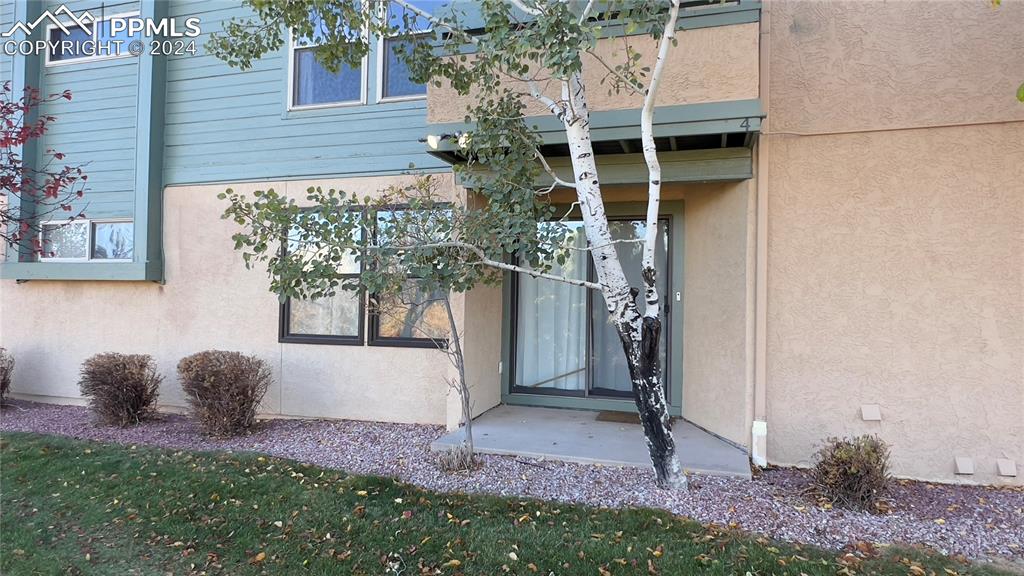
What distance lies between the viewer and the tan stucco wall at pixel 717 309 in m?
4.79

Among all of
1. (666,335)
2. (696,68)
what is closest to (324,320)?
(666,335)

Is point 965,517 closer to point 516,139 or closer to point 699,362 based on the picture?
point 699,362

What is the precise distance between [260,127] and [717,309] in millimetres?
5723

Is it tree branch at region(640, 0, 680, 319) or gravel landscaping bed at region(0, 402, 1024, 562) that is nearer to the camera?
gravel landscaping bed at region(0, 402, 1024, 562)

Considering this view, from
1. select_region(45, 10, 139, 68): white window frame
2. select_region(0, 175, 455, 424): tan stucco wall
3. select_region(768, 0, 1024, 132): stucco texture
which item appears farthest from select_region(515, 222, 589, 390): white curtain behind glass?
select_region(45, 10, 139, 68): white window frame

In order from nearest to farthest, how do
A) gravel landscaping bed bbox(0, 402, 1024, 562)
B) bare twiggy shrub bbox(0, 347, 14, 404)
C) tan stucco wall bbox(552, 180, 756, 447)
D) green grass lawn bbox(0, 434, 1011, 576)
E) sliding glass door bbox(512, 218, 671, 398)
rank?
1. green grass lawn bbox(0, 434, 1011, 576)
2. gravel landscaping bed bbox(0, 402, 1024, 562)
3. tan stucco wall bbox(552, 180, 756, 447)
4. sliding glass door bbox(512, 218, 671, 398)
5. bare twiggy shrub bbox(0, 347, 14, 404)

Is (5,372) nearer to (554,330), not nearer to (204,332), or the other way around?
(204,332)

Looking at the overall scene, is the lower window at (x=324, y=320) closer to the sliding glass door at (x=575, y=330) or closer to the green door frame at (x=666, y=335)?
the green door frame at (x=666, y=335)

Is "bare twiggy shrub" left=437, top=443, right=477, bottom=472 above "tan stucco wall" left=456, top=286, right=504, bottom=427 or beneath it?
beneath

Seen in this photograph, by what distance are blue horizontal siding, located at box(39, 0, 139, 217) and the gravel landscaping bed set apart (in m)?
3.25

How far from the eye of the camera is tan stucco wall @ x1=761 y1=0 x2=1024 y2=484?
14.1 feet

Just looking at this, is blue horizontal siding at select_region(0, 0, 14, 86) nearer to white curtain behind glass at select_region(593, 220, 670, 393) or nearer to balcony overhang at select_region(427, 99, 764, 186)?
balcony overhang at select_region(427, 99, 764, 186)

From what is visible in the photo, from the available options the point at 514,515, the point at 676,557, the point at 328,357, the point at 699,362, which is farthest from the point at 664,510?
the point at 328,357

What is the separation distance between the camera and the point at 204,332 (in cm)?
675
